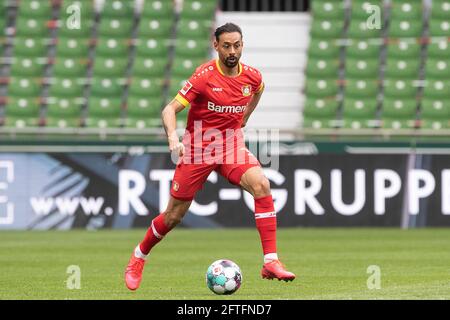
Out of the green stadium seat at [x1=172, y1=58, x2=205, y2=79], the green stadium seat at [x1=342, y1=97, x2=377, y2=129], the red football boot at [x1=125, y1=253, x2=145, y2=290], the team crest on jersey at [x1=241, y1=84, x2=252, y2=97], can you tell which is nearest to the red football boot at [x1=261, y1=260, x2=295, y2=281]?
the red football boot at [x1=125, y1=253, x2=145, y2=290]

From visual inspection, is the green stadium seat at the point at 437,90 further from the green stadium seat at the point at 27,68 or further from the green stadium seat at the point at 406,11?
the green stadium seat at the point at 27,68

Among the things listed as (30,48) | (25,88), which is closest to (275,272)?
(25,88)

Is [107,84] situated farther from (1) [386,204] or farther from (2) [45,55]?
(1) [386,204]

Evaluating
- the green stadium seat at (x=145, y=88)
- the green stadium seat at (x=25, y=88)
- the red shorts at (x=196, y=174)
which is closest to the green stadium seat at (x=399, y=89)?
the green stadium seat at (x=145, y=88)

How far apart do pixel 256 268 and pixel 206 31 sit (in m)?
12.6

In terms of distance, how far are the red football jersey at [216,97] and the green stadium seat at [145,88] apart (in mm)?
12840

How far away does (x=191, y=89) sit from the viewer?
1035cm

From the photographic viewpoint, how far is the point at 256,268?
12695 mm

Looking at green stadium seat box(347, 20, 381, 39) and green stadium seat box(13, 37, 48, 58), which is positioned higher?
green stadium seat box(347, 20, 381, 39)

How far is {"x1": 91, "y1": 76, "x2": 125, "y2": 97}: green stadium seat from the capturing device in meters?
23.7

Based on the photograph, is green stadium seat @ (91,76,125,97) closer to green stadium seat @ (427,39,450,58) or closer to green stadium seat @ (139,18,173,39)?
green stadium seat @ (139,18,173,39)

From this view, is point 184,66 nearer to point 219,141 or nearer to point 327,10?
point 327,10

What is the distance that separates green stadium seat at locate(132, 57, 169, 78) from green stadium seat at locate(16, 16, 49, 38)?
90.1 inches

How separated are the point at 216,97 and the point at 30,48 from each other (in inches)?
585
